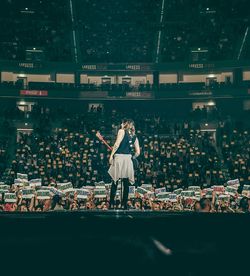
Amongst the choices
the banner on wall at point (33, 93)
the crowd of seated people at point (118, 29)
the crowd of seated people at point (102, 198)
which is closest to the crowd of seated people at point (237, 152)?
the crowd of seated people at point (102, 198)

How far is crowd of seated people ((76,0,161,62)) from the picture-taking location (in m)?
38.4

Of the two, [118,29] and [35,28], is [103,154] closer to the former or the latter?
[118,29]

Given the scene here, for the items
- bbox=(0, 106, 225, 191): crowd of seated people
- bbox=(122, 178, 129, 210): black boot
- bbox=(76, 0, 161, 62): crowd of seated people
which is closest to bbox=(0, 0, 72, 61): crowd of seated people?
bbox=(76, 0, 161, 62): crowd of seated people

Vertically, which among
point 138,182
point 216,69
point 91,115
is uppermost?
point 216,69

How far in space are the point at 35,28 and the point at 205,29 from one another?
1506 centimetres

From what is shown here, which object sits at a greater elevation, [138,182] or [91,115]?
[91,115]

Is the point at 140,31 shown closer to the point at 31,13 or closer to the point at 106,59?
the point at 106,59

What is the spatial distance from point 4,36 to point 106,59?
29.6 ft

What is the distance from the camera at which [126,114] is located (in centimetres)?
3428

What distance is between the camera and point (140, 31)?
131ft

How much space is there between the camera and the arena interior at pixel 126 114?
4.56 meters

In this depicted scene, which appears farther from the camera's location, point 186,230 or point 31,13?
point 31,13

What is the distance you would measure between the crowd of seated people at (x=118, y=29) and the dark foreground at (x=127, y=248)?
1370 inches

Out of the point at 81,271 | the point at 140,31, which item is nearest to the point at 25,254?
the point at 81,271
